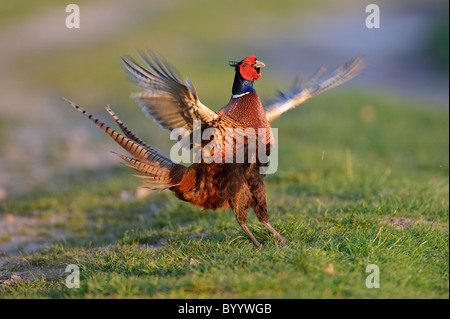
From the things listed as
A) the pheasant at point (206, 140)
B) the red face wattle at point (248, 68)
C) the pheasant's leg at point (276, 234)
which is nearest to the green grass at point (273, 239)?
the pheasant's leg at point (276, 234)

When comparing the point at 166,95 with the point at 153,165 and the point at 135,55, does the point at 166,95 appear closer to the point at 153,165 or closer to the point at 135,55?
the point at 153,165

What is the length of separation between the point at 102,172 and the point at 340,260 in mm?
5969

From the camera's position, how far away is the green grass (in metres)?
3.69

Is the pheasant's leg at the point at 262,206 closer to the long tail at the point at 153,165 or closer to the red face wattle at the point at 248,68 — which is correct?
the long tail at the point at 153,165

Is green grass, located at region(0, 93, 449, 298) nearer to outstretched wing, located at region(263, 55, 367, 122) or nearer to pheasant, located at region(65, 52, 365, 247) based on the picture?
pheasant, located at region(65, 52, 365, 247)

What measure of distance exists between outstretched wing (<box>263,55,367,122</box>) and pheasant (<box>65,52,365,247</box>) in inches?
25.3

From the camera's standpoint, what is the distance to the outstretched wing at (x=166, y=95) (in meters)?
4.32

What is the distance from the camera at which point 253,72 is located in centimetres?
473

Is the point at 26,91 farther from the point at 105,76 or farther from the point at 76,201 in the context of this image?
the point at 76,201

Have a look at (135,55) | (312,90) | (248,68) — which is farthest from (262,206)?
(135,55)

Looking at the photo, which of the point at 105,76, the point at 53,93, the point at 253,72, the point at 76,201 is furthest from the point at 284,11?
the point at 253,72

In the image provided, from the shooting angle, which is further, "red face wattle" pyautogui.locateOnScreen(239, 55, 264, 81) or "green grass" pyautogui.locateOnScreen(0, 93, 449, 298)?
"red face wattle" pyautogui.locateOnScreen(239, 55, 264, 81)

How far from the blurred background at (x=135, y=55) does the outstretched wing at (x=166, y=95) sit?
4.41 m

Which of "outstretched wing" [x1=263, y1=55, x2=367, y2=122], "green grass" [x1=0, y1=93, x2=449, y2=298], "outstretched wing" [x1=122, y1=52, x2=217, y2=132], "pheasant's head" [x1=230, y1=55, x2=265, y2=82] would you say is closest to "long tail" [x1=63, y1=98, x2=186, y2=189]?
"outstretched wing" [x1=122, y1=52, x2=217, y2=132]
